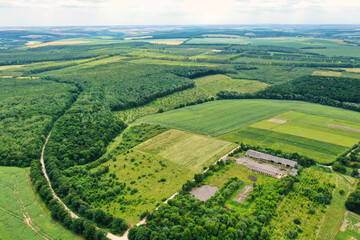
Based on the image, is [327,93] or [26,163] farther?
[327,93]

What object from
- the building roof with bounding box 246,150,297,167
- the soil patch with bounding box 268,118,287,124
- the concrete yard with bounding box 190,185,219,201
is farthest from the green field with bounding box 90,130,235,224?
the soil patch with bounding box 268,118,287,124

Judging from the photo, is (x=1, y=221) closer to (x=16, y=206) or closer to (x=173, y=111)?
(x=16, y=206)

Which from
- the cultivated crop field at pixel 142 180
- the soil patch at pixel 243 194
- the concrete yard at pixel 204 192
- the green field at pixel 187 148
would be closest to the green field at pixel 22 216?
the cultivated crop field at pixel 142 180

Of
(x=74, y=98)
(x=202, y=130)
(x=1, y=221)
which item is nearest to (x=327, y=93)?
(x=202, y=130)

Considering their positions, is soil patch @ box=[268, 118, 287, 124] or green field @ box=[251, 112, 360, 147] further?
soil patch @ box=[268, 118, 287, 124]

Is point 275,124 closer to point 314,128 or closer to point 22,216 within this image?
point 314,128

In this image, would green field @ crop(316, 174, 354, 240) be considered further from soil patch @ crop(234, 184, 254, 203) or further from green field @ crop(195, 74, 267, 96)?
green field @ crop(195, 74, 267, 96)
